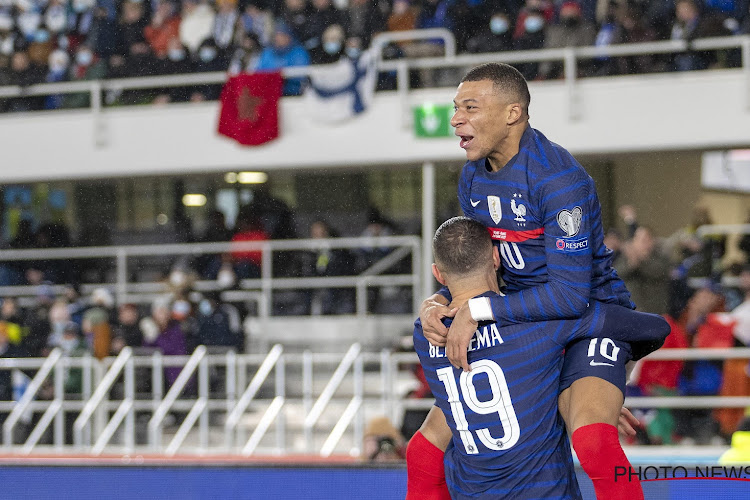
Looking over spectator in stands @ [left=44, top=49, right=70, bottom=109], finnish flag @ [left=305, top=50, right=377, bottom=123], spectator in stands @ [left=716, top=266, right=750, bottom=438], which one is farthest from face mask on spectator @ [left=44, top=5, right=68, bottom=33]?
→ spectator in stands @ [left=716, top=266, right=750, bottom=438]

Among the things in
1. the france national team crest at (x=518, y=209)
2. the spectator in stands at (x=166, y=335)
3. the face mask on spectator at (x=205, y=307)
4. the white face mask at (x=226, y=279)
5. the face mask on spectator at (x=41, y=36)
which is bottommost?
the spectator in stands at (x=166, y=335)

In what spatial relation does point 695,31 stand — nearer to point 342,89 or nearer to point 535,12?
point 535,12

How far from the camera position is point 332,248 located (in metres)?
10.1

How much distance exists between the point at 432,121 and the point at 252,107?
1.71m

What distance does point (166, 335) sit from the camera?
8.94 meters

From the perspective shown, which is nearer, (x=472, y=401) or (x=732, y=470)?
(x=472, y=401)

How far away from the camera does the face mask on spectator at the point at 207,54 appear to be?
10328 mm

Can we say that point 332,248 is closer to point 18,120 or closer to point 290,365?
point 290,365

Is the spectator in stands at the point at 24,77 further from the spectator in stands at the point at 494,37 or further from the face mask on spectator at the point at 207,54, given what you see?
the spectator in stands at the point at 494,37

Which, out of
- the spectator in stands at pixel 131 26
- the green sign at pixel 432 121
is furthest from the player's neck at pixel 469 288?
the spectator in stands at pixel 131 26

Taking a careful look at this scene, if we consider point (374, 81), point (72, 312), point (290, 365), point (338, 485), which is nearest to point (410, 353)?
point (290, 365)

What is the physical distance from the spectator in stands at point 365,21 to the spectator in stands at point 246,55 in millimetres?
943

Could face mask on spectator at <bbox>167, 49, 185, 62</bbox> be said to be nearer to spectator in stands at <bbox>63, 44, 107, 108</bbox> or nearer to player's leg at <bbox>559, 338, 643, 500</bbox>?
spectator in stands at <bbox>63, 44, 107, 108</bbox>

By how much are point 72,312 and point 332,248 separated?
263cm
